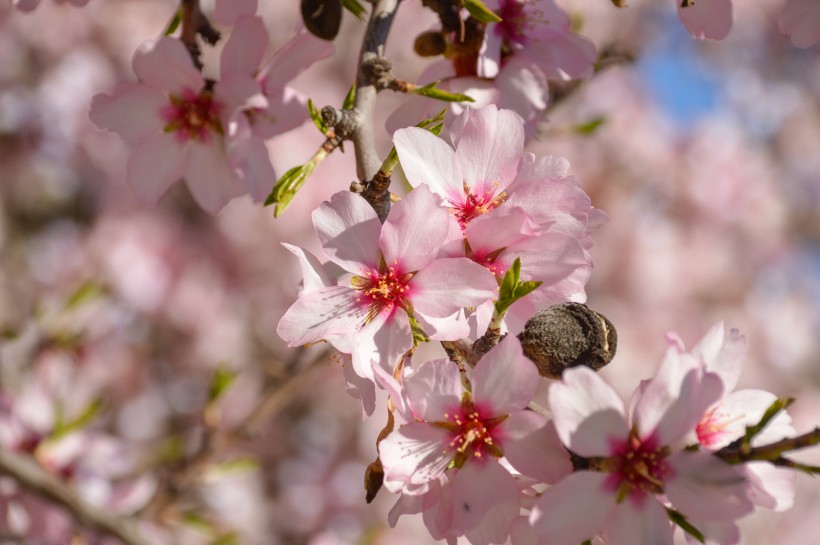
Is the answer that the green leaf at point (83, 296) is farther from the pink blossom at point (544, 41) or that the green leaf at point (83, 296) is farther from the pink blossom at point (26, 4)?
the pink blossom at point (544, 41)

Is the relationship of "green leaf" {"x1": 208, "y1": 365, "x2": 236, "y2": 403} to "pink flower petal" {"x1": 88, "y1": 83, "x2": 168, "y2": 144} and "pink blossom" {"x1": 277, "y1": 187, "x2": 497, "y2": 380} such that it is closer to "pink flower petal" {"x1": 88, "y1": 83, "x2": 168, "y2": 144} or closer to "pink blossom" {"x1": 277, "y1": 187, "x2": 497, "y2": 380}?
"pink flower petal" {"x1": 88, "y1": 83, "x2": 168, "y2": 144}

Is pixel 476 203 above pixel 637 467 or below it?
above

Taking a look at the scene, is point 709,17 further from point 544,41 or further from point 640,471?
point 640,471

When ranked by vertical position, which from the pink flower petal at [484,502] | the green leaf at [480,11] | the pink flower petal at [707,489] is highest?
the green leaf at [480,11]

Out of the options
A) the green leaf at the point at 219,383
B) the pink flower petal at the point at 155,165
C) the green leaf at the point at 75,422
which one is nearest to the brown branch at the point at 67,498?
the green leaf at the point at 75,422

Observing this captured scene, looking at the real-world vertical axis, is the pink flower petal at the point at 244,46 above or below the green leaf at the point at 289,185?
above

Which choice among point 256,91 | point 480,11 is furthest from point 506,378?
point 256,91

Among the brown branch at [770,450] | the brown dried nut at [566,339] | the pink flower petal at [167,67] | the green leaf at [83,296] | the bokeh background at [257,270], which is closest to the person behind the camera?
the brown branch at [770,450]
